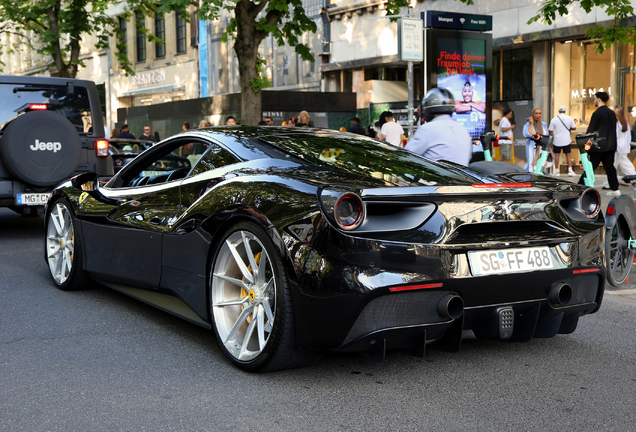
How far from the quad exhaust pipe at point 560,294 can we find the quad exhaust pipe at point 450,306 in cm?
54

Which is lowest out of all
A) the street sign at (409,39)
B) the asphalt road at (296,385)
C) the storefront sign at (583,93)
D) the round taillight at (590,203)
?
the asphalt road at (296,385)

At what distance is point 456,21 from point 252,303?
485 inches

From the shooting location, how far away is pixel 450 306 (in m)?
3.49

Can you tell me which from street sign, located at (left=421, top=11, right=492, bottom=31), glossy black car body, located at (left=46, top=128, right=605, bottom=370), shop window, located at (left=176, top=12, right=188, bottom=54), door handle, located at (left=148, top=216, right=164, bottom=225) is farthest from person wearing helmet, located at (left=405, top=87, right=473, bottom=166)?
shop window, located at (left=176, top=12, right=188, bottom=54)

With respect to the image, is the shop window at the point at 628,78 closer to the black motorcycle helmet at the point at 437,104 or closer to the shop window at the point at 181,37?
the black motorcycle helmet at the point at 437,104

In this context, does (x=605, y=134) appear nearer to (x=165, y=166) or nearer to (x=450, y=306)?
(x=165, y=166)

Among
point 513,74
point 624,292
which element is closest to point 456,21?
point 513,74

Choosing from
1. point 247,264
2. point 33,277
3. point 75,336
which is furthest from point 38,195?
point 247,264

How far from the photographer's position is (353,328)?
3418 mm

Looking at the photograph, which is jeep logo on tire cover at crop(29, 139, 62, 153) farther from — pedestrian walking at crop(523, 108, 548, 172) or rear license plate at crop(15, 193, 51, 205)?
pedestrian walking at crop(523, 108, 548, 172)

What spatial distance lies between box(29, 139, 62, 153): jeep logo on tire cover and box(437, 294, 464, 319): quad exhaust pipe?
20.5 ft

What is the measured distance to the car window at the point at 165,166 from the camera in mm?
4835

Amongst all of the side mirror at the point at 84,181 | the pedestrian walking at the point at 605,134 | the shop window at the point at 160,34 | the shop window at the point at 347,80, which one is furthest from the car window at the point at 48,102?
the shop window at the point at 160,34

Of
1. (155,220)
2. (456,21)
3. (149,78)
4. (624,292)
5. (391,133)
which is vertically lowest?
(624,292)
